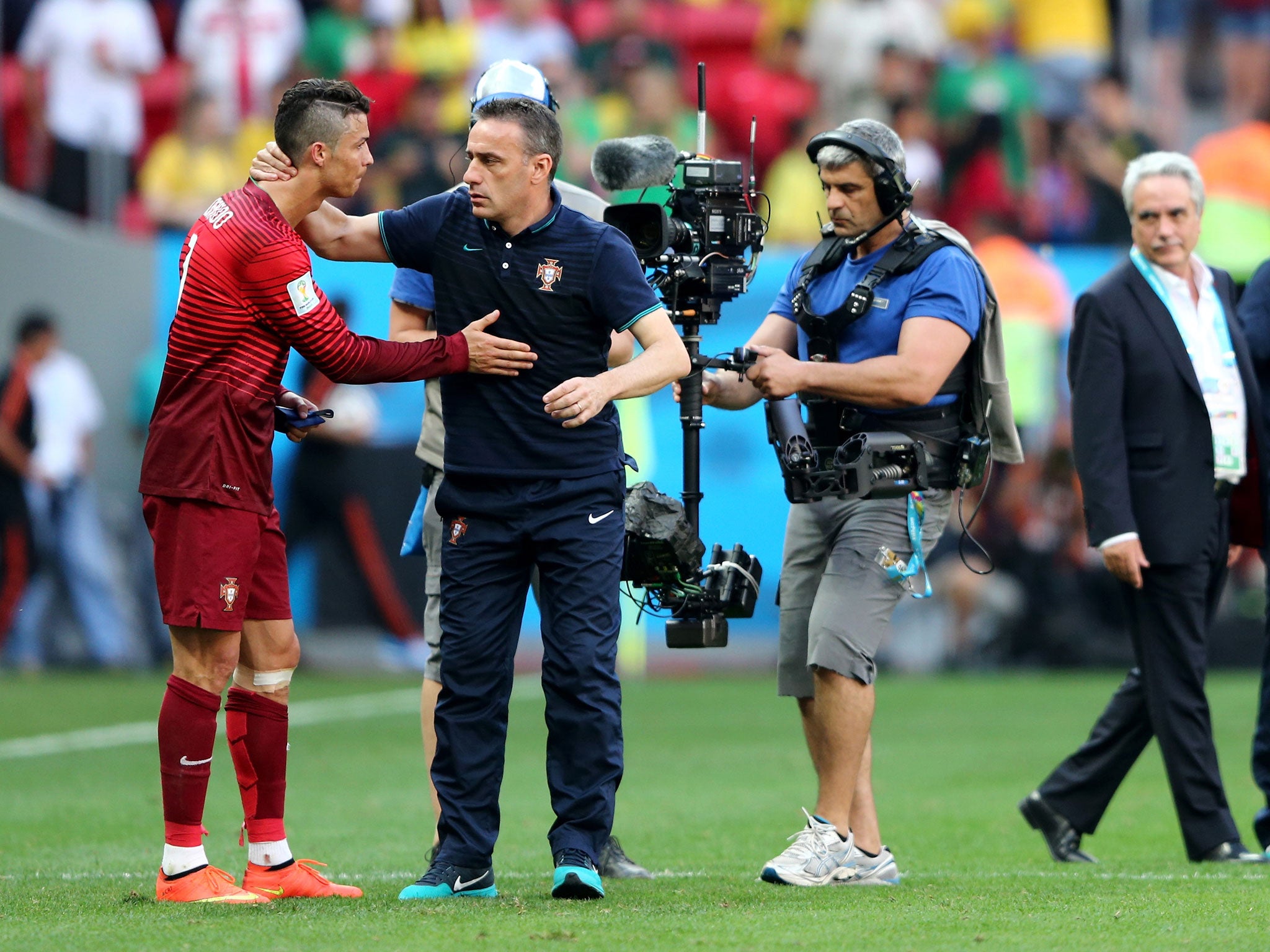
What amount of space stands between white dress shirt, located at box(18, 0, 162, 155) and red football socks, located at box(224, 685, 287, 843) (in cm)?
1132

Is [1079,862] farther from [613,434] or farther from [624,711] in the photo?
[624,711]

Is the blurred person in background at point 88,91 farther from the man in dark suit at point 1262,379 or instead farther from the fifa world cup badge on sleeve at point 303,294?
the fifa world cup badge on sleeve at point 303,294

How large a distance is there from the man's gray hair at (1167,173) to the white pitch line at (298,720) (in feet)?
12.9

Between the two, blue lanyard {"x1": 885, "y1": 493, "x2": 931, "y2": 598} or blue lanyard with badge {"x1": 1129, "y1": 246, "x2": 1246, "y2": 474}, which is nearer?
blue lanyard {"x1": 885, "y1": 493, "x2": 931, "y2": 598}

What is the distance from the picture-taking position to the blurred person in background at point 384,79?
16.8m

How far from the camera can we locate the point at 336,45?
17.2 meters

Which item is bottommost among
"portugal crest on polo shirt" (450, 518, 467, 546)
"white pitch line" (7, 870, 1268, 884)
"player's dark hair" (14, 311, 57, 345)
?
"white pitch line" (7, 870, 1268, 884)

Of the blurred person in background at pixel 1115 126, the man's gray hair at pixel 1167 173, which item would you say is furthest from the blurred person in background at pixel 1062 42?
the man's gray hair at pixel 1167 173

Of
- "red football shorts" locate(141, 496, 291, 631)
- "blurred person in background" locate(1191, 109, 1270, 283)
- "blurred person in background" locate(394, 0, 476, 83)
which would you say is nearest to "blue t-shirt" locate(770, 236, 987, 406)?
"red football shorts" locate(141, 496, 291, 631)

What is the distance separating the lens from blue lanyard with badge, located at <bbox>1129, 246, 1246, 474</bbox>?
6.68 m

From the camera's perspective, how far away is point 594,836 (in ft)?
17.3

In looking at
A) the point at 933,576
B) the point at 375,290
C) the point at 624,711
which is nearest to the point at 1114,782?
the point at 624,711

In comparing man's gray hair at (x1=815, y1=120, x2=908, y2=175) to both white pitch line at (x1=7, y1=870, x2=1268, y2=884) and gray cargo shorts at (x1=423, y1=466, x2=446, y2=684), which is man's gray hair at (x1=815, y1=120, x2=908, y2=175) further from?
white pitch line at (x1=7, y1=870, x2=1268, y2=884)

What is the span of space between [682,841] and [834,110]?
11136 millimetres
